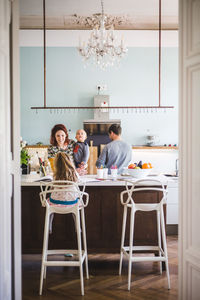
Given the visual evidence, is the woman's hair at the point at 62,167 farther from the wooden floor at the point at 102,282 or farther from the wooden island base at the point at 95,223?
the wooden floor at the point at 102,282

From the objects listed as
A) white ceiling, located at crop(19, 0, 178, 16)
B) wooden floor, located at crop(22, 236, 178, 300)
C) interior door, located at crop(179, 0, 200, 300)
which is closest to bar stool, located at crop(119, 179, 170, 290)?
wooden floor, located at crop(22, 236, 178, 300)

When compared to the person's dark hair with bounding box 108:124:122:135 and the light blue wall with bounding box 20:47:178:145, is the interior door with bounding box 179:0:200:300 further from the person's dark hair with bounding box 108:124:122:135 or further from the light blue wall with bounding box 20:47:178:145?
the light blue wall with bounding box 20:47:178:145

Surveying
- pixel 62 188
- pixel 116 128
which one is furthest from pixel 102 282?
pixel 116 128

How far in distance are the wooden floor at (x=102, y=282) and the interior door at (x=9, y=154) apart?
1012 mm

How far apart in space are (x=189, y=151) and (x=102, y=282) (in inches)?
75.5

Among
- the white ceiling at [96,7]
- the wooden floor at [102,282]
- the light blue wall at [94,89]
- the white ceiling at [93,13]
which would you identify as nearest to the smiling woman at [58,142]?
the wooden floor at [102,282]

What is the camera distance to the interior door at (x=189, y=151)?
7.30 feet

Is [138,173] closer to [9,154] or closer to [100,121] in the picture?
[9,154]

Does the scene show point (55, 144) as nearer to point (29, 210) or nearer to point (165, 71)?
point (29, 210)

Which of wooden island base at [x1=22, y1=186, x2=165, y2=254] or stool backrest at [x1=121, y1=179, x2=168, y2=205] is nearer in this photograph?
stool backrest at [x1=121, y1=179, x2=168, y2=205]

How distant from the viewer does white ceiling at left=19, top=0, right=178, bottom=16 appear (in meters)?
6.14

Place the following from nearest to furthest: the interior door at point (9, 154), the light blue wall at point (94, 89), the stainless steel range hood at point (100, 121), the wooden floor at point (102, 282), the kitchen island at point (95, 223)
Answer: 1. the interior door at point (9, 154)
2. the wooden floor at point (102, 282)
3. the kitchen island at point (95, 223)
4. the stainless steel range hood at point (100, 121)
5. the light blue wall at point (94, 89)

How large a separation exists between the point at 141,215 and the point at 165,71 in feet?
14.7

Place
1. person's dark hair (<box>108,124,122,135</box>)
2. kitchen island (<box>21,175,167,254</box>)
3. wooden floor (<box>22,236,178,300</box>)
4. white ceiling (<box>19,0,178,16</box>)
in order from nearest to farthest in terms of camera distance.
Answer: wooden floor (<box>22,236,178,300</box>)
kitchen island (<box>21,175,167,254</box>)
person's dark hair (<box>108,124,122,135</box>)
white ceiling (<box>19,0,178,16</box>)
